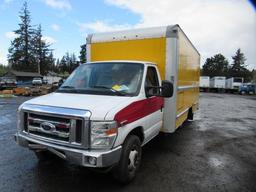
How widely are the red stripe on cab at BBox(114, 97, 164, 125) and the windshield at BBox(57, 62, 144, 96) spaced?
0.27 metres

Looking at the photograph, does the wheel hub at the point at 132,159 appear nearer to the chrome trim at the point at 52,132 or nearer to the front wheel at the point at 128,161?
the front wheel at the point at 128,161

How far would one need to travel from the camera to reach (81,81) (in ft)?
15.1

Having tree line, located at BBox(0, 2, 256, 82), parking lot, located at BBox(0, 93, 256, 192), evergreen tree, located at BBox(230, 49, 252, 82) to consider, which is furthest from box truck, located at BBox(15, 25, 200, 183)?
evergreen tree, located at BBox(230, 49, 252, 82)

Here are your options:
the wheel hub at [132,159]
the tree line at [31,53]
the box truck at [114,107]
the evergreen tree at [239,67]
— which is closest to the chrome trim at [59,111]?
the box truck at [114,107]

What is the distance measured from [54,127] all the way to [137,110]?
1417 millimetres

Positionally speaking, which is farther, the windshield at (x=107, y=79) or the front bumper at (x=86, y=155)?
the windshield at (x=107, y=79)

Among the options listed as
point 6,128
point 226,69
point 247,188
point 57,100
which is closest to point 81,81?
point 57,100

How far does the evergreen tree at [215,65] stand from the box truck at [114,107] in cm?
8780

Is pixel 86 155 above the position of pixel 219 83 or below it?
below

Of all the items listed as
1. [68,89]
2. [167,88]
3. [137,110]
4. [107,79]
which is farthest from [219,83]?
[68,89]

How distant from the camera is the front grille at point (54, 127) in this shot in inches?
128

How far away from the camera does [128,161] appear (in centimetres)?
385

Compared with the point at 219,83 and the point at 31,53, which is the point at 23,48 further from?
the point at 219,83

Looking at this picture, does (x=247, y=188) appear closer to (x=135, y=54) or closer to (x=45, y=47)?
(x=135, y=54)
